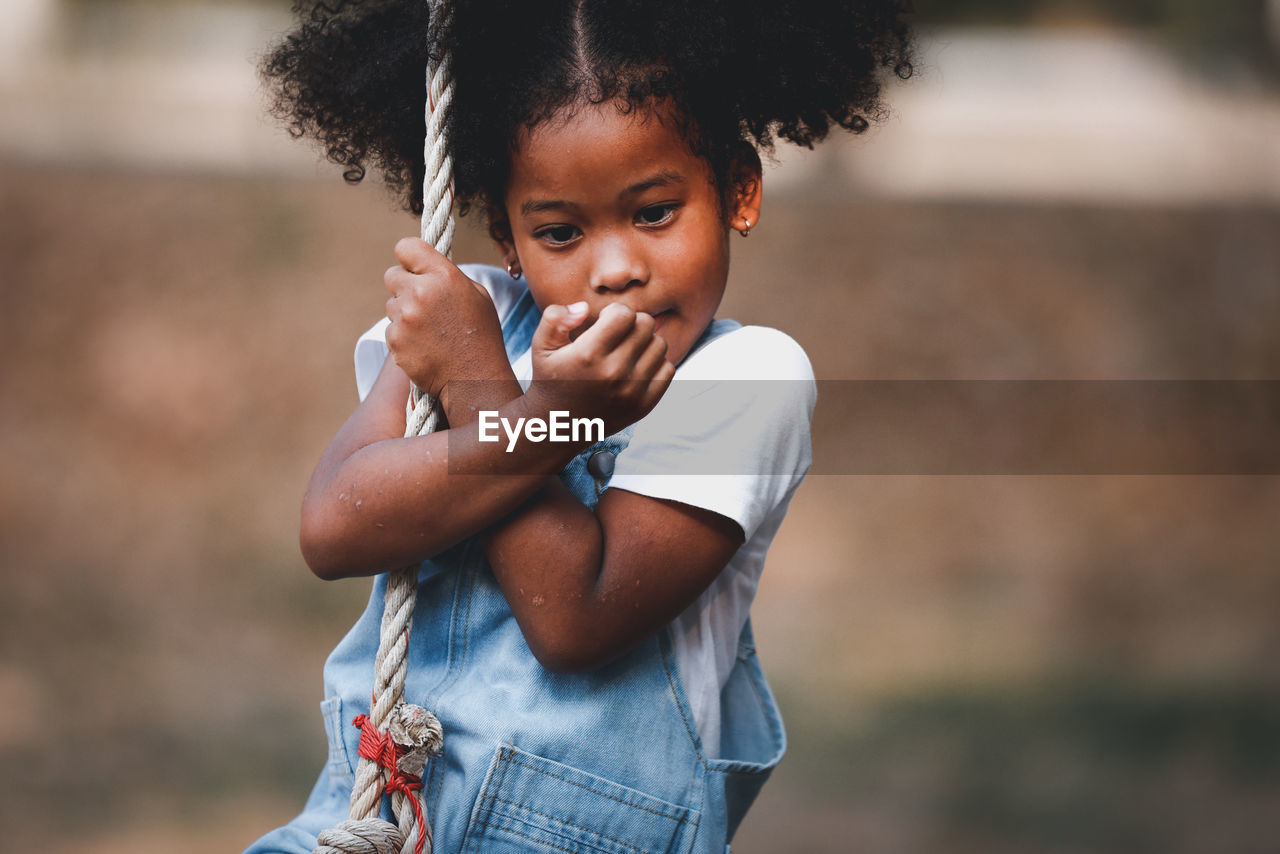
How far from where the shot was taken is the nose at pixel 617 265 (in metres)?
0.75

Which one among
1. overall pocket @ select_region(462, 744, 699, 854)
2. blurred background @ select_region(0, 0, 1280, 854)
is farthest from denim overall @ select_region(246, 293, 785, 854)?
blurred background @ select_region(0, 0, 1280, 854)

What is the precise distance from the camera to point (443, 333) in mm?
725

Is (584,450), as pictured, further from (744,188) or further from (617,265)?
(744,188)

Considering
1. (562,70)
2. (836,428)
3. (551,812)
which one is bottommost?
(551,812)

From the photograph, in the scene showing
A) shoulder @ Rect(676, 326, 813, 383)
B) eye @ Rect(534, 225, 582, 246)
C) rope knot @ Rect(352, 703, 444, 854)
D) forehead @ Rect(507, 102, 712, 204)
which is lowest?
rope knot @ Rect(352, 703, 444, 854)

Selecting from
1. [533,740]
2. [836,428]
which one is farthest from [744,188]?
[836,428]

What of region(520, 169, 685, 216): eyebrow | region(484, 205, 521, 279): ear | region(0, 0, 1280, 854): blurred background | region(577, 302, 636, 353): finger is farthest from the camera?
region(0, 0, 1280, 854): blurred background

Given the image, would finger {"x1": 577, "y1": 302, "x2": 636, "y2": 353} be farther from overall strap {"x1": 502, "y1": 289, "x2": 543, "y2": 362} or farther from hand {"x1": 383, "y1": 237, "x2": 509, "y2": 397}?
overall strap {"x1": 502, "y1": 289, "x2": 543, "y2": 362}

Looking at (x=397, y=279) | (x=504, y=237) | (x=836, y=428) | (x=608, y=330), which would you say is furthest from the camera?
(x=836, y=428)

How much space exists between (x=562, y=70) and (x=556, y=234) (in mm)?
107

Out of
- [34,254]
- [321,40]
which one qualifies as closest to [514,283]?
[321,40]

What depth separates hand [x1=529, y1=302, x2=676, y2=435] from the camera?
649 millimetres
